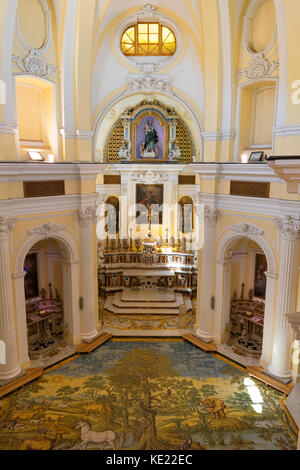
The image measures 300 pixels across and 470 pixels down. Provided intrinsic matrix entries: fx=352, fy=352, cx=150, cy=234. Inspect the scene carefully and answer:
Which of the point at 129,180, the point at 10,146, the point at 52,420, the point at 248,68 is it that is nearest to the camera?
the point at 52,420

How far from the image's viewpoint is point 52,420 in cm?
859

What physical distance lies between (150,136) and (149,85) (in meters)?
4.95

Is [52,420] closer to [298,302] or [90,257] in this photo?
[90,257]

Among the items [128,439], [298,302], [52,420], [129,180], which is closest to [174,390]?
[128,439]

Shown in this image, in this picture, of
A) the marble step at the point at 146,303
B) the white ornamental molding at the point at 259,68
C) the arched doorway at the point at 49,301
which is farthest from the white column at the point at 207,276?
the arched doorway at the point at 49,301

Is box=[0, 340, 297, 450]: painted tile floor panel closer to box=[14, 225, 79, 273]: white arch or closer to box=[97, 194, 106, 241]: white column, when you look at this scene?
box=[14, 225, 79, 273]: white arch

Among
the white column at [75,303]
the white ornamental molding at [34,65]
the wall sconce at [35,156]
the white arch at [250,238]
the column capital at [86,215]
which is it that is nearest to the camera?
the white ornamental molding at [34,65]

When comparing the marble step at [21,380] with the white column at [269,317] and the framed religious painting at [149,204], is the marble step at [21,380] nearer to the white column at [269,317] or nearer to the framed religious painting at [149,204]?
the white column at [269,317]

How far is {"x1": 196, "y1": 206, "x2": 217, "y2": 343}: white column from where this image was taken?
39.1 ft

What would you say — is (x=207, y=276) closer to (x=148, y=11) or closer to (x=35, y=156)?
(x=35, y=156)

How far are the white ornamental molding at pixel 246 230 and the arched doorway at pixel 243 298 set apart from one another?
0.10ft

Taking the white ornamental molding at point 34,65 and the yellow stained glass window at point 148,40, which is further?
the yellow stained glass window at point 148,40

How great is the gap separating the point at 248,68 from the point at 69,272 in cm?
863

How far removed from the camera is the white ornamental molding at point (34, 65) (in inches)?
391
